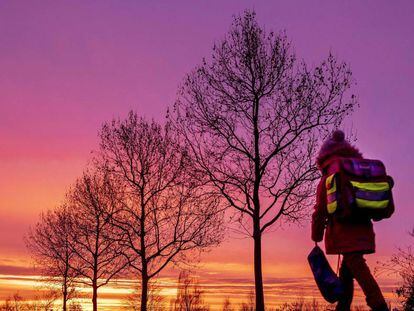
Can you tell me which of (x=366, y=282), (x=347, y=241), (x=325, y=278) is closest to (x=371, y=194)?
(x=347, y=241)

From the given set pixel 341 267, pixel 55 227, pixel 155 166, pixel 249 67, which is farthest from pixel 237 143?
pixel 55 227

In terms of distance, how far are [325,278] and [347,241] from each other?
68 cm

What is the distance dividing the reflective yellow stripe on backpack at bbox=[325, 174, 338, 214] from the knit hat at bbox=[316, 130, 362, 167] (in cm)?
60

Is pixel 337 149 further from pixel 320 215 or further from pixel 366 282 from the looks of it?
pixel 366 282

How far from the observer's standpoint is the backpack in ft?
26.5

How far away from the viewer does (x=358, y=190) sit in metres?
8.13

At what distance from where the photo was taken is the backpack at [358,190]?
8.08 meters

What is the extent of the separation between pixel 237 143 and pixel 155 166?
1041 cm

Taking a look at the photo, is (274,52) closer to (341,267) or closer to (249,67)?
(249,67)

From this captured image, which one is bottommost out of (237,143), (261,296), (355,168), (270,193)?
(261,296)

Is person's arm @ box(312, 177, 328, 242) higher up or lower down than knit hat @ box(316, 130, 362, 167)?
lower down

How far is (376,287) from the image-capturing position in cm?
821

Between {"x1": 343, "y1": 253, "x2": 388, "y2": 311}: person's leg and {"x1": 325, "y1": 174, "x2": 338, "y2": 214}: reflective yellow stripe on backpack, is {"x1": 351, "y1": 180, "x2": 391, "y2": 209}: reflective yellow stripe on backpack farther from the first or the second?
{"x1": 343, "y1": 253, "x2": 388, "y2": 311}: person's leg

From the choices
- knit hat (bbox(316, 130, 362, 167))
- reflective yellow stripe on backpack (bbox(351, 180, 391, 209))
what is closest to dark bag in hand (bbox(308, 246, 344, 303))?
reflective yellow stripe on backpack (bbox(351, 180, 391, 209))
